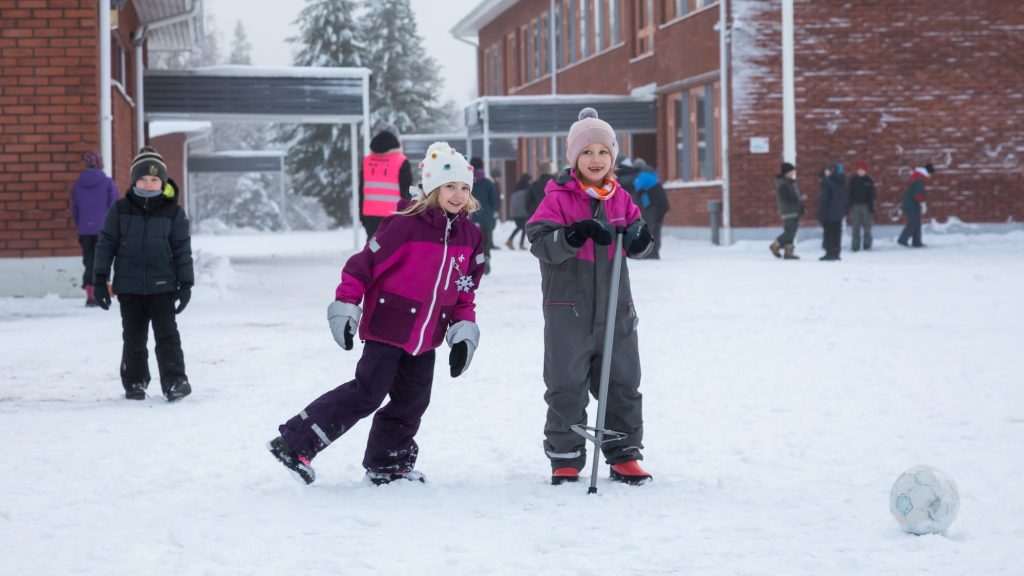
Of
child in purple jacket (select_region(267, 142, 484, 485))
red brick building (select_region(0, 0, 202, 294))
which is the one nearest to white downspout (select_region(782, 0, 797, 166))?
red brick building (select_region(0, 0, 202, 294))

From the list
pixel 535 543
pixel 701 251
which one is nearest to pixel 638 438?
pixel 535 543

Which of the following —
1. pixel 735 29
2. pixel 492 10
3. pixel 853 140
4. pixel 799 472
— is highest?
pixel 492 10

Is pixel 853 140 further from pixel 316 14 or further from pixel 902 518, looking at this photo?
pixel 316 14

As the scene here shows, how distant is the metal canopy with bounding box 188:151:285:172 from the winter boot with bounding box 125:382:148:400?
4593 cm

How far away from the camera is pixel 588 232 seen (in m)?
4.92

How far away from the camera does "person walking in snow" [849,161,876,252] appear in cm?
2166

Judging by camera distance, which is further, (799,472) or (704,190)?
(704,190)

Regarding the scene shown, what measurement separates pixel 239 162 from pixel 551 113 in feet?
88.8

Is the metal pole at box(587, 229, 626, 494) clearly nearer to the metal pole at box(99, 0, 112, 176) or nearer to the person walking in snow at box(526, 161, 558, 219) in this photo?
the metal pole at box(99, 0, 112, 176)

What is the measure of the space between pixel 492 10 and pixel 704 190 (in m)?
19.6

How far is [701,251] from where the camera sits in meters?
23.4

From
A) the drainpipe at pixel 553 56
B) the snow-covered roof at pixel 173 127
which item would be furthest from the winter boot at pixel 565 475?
the snow-covered roof at pixel 173 127

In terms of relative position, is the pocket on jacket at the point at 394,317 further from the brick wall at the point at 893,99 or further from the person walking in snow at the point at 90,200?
the brick wall at the point at 893,99

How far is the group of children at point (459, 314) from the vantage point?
5.15m
